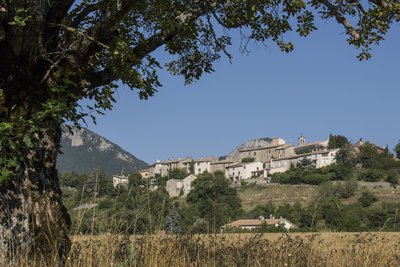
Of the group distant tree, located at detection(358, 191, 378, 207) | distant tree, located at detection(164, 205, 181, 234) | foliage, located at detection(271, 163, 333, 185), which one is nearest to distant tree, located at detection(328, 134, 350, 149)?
foliage, located at detection(271, 163, 333, 185)

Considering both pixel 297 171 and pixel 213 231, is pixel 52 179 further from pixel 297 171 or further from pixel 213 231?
pixel 297 171

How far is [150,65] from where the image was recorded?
25.0 feet

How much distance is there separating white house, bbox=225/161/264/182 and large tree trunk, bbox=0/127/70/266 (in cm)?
17730

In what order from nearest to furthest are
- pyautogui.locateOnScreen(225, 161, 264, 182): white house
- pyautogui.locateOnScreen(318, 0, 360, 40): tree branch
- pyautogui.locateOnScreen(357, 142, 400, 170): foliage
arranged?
pyautogui.locateOnScreen(318, 0, 360, 40): tree branch < pyautogui.locateOnScreen(357, 142, 400, 170): foliage < pyautogui.locateOnScreen(225, 161, 264, 182): white house

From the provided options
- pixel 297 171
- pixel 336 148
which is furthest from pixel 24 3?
pixel 336 148

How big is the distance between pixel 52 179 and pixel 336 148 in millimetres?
176217

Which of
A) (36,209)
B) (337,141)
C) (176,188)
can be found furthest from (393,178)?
(36,209)

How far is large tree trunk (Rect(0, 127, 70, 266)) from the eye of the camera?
582 cm

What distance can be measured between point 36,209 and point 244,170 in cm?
18079

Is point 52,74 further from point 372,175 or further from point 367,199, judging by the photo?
point 372,175

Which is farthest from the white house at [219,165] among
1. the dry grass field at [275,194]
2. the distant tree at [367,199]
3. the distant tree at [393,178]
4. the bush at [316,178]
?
the distant tree at [367,199]

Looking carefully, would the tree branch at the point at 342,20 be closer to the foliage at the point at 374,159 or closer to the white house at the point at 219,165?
the foliage at the point at 374,159

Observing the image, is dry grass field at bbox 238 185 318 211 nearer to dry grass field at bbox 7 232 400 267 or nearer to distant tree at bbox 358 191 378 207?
distant tree at bbox 358 191 378 207

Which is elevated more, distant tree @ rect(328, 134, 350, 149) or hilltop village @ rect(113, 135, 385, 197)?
distant tree @ rect(328, 134, 350, 149)
